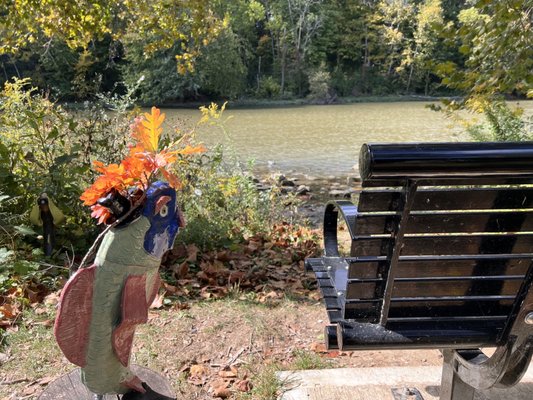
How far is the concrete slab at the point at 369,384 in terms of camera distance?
2.31 m

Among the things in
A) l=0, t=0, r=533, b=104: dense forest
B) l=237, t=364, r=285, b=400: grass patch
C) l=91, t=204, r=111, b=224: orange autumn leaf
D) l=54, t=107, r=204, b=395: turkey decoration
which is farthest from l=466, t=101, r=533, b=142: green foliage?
l=0, t=0, r=533, b=104: dense forest

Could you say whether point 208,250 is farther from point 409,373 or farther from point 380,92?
point 380,92

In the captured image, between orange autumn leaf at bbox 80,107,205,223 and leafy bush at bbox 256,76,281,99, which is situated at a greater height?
orange autumn leaf at bbox 80,107,205,223

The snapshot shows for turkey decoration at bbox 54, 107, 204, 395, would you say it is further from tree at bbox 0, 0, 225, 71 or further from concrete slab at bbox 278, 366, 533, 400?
tree at bbox 0, 0, 225, 71

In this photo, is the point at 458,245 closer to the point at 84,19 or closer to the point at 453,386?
the point at 453,386

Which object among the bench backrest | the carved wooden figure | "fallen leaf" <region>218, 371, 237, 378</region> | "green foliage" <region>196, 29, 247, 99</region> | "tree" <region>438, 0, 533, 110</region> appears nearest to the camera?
the bench backrest

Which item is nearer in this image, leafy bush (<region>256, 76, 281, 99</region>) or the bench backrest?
the bench backrest

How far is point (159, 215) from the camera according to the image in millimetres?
1792

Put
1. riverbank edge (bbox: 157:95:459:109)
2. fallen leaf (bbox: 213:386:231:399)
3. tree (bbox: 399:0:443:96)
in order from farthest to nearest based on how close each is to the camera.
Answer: tree (bbox: 399:0:443:96) < riverbank edge (bbox: 157:95:459:109) < fallen leaf (bbox: 213:386:231:399)

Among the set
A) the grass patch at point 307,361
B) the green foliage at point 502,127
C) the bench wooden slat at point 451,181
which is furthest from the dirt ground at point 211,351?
the green foliage at point 502,127

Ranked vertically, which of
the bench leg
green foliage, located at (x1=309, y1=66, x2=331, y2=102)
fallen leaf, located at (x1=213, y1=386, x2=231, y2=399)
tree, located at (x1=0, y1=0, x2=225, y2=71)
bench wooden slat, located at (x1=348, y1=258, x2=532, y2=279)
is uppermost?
tree, located at (x1=0, y1=0, x2=225, y2=71)

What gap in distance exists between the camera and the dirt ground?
2.57 metres

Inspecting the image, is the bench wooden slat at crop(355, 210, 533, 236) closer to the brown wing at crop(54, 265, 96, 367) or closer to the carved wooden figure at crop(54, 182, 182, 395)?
the carved wooden figure at crop(54, 182, 182, 395)

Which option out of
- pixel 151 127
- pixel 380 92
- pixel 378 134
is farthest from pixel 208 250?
pixel 380 92
